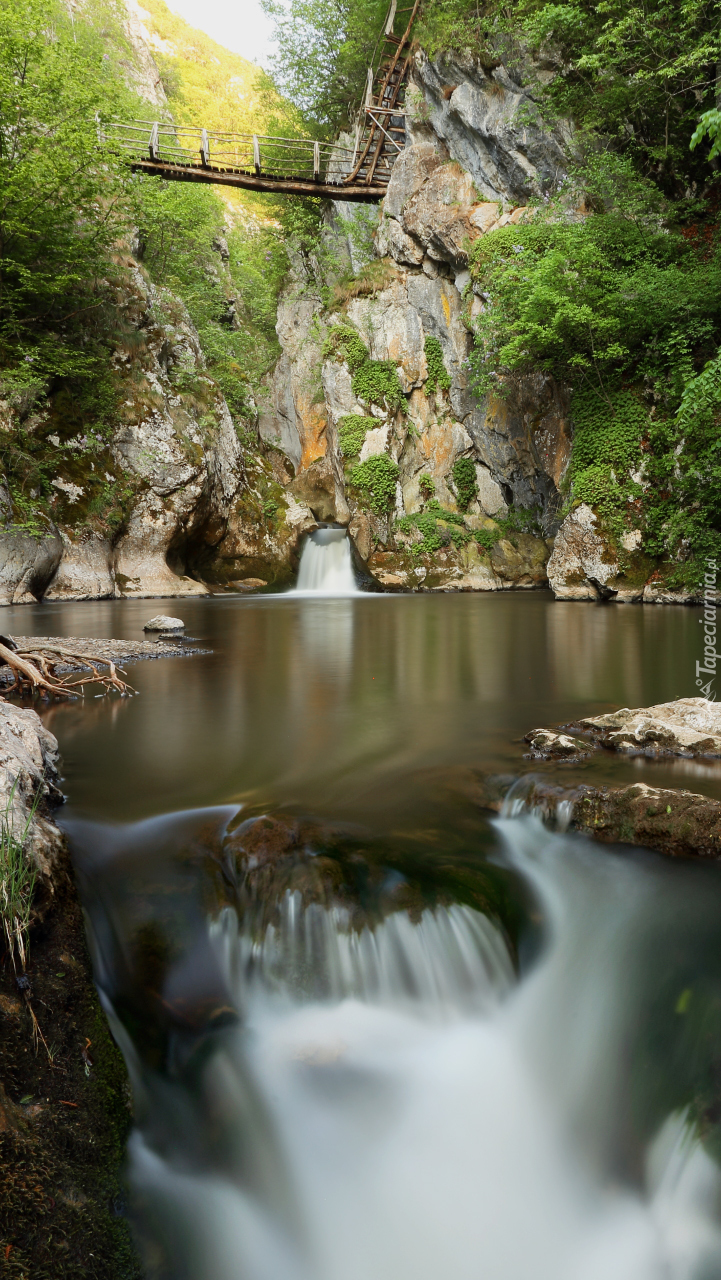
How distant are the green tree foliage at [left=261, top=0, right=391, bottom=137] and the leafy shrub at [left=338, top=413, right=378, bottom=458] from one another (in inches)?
598

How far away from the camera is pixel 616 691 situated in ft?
21.0

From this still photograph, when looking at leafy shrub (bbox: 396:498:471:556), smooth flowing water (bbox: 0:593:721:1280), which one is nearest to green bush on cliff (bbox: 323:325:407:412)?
leafy shrub (bbox: 396:498:471:556)

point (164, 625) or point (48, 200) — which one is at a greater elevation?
point (48, 200)

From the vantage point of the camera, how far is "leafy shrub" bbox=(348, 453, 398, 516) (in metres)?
21.7

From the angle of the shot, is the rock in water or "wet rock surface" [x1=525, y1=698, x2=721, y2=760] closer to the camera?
"wet rock surface" [x1=525, y1=698, x2=721, y2=760]

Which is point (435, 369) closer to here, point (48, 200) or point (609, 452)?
point (609, 452)

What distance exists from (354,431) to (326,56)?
1781 cm

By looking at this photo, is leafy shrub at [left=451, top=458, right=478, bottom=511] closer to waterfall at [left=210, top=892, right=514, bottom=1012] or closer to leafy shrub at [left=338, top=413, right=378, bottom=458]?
leafy shrub at [left=338, top=413, right=378, bottom=458]

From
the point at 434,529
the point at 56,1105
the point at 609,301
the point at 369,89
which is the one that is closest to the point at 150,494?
the point at 434,529

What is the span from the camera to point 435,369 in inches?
890

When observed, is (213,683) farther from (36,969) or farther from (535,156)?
(535,156)

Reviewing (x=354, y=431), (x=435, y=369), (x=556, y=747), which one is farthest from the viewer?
(x=435, y=369)

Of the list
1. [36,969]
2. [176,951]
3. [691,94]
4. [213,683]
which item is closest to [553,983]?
[176,951]

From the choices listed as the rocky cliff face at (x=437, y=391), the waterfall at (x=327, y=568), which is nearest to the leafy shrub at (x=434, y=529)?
the rocky cliff face at (x=437, y=391)
